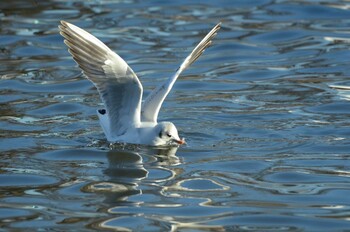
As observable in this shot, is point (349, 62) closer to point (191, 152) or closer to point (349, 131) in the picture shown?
point (349, 131)

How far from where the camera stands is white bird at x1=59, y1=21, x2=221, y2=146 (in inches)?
437

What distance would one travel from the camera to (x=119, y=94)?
455 inches

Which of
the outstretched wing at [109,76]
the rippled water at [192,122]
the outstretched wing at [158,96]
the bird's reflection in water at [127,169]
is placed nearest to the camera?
the rippled water at [192,122]

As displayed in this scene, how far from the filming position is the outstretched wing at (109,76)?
1109 cm

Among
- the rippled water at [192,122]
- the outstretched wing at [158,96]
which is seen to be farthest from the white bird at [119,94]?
the rippled water at [192,122]

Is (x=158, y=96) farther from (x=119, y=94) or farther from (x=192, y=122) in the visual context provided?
(x=192, y=122)

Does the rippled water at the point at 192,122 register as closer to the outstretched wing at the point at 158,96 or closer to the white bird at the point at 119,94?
the white bird at the point at 119,94

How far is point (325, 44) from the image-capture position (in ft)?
55.1

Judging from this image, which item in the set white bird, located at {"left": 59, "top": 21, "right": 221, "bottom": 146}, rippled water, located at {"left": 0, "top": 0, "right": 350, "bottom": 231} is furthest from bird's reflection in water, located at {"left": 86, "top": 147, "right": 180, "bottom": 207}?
white bird, located at {"left": 59, "top": 21, "right": 221, "bottom": 146}

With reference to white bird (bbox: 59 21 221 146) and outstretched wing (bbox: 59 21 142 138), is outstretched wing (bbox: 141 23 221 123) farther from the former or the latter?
outstretched wing (bbox: 59 21 142 138)

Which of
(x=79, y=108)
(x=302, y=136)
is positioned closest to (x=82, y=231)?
(x=302, y=136)

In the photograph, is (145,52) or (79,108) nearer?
(79,108)

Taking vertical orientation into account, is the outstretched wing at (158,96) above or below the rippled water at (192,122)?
above

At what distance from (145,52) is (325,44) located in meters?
2.75
